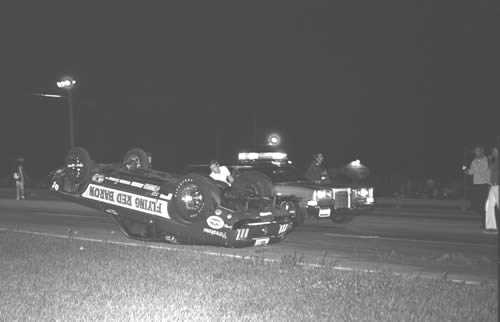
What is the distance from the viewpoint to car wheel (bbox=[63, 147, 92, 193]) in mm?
12742

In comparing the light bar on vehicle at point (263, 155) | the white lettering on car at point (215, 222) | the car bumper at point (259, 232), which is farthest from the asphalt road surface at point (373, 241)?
the light bar on vehicle at point (263, 155)

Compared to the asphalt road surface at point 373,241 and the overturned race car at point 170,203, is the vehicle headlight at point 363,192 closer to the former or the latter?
the asphalt road surface at point 373,241

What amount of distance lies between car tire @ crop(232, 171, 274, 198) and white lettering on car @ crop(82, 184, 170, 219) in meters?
1.52

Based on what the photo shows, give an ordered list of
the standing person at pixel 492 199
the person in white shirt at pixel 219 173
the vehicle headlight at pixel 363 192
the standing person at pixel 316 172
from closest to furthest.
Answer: the standing person at pixel 492 199 < the person in white shirt at pixel 219 173 < the vehicle headlight at pixel 363 192 < the standing person at pixel 316 172

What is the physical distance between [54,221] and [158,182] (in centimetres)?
608

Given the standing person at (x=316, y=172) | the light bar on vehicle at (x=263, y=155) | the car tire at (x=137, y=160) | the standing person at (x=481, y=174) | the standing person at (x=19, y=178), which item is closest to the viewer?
the car tire at (x=137, y=160)

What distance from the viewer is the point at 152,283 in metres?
8.27

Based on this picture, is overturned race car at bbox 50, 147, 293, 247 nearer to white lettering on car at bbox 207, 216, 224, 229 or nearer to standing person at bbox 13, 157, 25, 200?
white lettering on car at bbox 207, 216, 224, 229

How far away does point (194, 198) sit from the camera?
11.3 meters

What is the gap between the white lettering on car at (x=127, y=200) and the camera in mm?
11639

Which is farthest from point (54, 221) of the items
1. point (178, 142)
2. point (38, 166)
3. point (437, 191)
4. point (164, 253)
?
point (178, 142)

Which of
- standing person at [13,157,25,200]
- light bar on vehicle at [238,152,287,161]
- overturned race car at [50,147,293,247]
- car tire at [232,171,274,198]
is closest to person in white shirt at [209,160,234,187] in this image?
car tire at [232,171,274,198]

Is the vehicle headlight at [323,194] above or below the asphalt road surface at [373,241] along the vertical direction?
above

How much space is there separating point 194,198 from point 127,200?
1.43 meters
